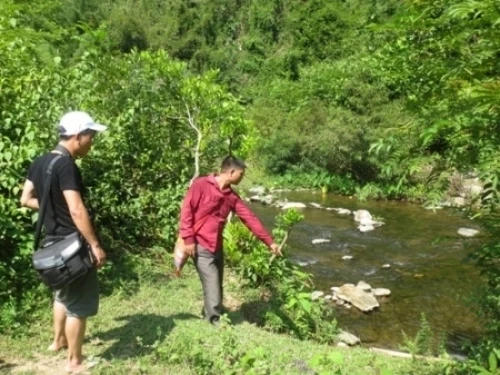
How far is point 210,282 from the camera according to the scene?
523 cm

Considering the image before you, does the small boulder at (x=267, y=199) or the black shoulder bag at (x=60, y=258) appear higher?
the black shoulder bag at (x=60, y=258)

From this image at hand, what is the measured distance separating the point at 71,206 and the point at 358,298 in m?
6.53

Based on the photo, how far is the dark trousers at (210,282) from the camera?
5207 millimetres

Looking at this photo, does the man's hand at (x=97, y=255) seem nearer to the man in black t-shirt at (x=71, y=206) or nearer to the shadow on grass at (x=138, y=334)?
the man in black t-shirt at (x=71, y=206)

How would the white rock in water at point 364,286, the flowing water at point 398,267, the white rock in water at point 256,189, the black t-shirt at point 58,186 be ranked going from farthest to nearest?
the white rock in water at point 256,189 → the white rock in water at point 364,286 → the flowing water at point 398,267 → the black t-shirt at point 58,186

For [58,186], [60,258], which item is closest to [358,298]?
[60,258]

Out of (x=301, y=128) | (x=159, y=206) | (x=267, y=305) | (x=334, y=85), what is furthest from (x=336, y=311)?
(x=334, y=85)

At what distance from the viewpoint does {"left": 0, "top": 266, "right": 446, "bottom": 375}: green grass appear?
4.07 meters

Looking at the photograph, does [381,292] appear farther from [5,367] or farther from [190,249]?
[5,367]

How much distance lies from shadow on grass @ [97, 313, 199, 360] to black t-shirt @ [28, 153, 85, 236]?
119 centimetres

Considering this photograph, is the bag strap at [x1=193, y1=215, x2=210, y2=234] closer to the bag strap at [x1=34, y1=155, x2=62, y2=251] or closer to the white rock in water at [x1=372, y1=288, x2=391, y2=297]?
the bag strap at [x1=34, y1=155, x2=62, y2=251]

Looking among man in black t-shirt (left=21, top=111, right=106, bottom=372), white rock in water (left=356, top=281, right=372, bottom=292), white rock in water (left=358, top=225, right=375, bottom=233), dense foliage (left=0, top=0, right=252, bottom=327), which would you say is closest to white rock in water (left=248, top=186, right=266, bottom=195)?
white rock in water (left=358, top=225, right=375, bottom=233)

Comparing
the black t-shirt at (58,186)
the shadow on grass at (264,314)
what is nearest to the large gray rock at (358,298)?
the shadow on grass at (264,314)

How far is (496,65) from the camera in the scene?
314 centimetres
